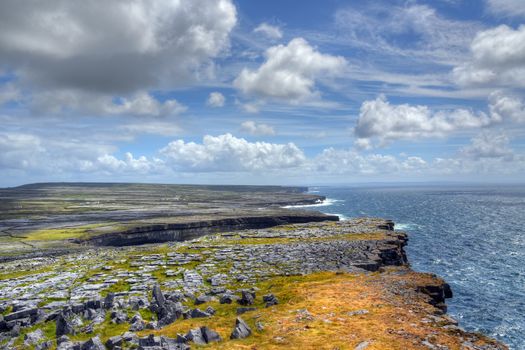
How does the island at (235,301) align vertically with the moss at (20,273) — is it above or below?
above

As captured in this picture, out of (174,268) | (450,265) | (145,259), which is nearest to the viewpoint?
(174,268)

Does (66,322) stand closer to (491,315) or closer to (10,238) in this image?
(491,315)

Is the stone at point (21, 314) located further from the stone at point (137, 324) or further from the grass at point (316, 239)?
the grass at point (316, 239)

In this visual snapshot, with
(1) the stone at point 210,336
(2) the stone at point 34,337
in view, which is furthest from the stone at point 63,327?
(1) the stone at point 210,336

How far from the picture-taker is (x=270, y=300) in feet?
137

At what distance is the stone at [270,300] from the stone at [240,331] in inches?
321

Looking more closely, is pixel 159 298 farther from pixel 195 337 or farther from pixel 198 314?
pixel 195 337

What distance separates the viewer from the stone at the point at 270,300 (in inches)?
1609

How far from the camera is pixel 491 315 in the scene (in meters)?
54.3

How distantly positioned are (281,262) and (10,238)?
104 metres

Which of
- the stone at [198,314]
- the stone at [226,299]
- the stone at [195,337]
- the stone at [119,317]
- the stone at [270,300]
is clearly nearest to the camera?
the stone at [195,337]

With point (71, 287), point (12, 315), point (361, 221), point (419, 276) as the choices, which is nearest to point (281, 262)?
point (419, 276)

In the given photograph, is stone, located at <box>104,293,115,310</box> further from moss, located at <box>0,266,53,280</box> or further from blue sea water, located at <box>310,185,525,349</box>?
blue sea water, located at <box>310,185,525,349</box>

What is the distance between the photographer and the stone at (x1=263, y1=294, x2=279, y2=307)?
40878 mm
